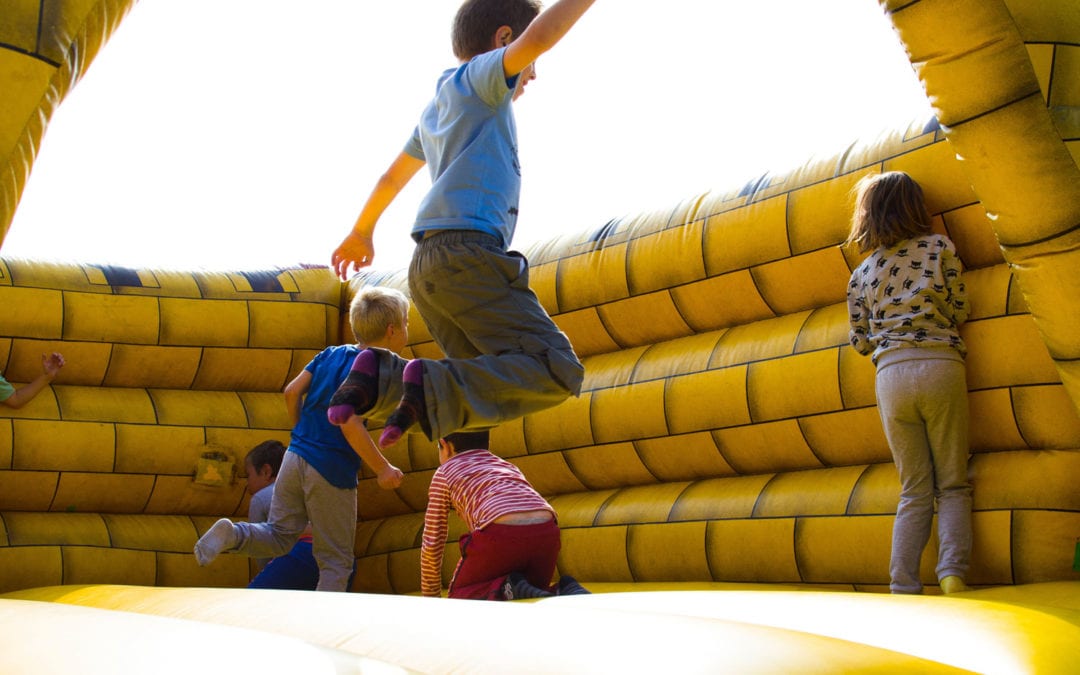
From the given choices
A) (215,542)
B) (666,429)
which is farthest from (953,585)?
(215,542)

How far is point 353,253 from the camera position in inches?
72.2

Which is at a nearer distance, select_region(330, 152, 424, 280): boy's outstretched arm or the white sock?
select_region(330, 152, 424, 280): boy's outstretched arm

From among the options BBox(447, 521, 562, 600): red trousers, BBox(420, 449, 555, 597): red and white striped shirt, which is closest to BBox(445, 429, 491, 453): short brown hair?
BBox(420, 449, 555, 597): red and white striped shirt

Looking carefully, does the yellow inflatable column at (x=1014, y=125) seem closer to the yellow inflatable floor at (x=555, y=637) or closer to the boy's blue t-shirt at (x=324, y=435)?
the yellow inflatable floor at (x=555, y=637)

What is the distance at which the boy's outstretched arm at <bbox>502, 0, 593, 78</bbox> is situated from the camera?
51.0 inches

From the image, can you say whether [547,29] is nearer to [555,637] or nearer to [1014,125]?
[1014,125]

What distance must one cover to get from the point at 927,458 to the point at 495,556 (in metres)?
0.74

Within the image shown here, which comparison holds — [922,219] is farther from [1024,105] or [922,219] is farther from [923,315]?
[1024,105]

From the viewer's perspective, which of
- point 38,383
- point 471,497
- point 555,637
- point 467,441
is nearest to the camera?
point 555,637

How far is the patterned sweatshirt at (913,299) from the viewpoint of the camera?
5.93 ft

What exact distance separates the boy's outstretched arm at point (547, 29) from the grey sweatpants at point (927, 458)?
2.83ft

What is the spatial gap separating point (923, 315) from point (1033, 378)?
7.9 inches

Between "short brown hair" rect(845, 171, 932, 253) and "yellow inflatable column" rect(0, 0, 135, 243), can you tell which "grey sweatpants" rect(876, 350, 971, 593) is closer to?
"short brown hair" rect(845, 171, 932, 253)

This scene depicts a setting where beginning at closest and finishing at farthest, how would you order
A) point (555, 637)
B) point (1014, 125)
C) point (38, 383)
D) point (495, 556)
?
point (555, 637) < point (1014, 125) < point (495, 556) < point (38, 383)
